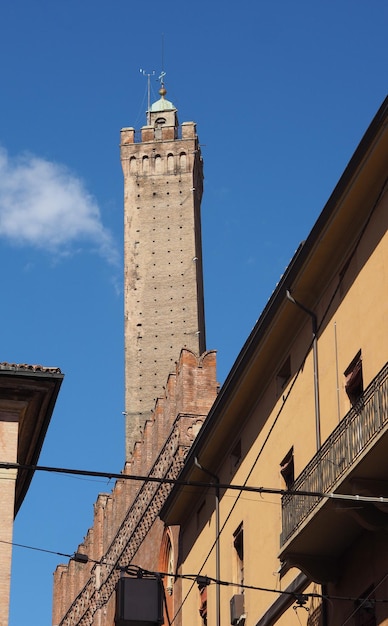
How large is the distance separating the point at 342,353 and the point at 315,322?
1177mm

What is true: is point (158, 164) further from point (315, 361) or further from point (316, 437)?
point (316, 437)

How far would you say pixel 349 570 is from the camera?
1455 centimetres

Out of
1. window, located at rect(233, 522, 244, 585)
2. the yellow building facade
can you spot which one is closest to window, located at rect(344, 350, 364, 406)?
the yellow building facade

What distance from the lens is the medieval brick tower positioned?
54.0 metres

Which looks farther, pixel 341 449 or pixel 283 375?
pixel 283 375

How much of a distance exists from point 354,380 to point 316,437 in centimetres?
116

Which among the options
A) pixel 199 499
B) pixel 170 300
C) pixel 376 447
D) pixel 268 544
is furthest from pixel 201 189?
pixel 376 447

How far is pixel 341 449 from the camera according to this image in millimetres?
13656

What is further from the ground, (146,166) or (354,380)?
(146,166)

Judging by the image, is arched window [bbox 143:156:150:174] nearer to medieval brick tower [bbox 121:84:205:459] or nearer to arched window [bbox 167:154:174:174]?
medieval brick tower [bbox 121:84:205:459]

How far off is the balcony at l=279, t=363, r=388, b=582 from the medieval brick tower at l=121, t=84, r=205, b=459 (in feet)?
123

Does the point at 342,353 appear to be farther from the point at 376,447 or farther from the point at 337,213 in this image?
the point at 376,447

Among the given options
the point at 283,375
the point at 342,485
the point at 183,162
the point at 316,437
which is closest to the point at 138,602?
the point at 316,437

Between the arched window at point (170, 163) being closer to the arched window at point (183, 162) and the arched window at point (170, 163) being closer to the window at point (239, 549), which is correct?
the arched window at point (183, 162)
